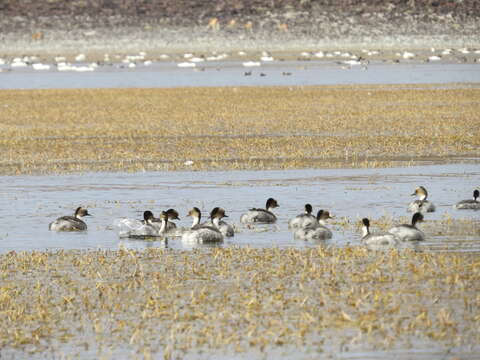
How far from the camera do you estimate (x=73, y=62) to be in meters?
94.1

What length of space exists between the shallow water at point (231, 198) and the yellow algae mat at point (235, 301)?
4.06ft

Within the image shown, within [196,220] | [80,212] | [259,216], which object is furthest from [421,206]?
[80,212]

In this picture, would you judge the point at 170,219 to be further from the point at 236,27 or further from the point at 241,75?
the point at 236,27

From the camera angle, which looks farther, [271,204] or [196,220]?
[271,204]

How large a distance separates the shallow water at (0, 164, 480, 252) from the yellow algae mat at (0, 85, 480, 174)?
5.98 feet

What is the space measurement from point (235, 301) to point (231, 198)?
924cm

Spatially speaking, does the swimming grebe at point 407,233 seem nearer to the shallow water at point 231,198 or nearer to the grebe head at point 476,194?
the shallow water at point 231,198

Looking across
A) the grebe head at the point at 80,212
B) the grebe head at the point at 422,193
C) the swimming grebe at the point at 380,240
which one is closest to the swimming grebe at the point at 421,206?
the grebe head at the point at 422,193

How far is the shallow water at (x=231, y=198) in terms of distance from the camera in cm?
1827

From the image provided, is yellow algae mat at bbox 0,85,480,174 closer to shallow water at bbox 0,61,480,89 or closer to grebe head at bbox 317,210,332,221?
shallow water at bbox 0,61,480,89

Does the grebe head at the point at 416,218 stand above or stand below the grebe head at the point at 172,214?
above

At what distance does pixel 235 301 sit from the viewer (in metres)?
13.6

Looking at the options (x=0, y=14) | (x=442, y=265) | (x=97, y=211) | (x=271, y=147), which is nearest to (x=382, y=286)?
(x=442, y=265)

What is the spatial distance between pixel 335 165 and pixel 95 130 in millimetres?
12191
